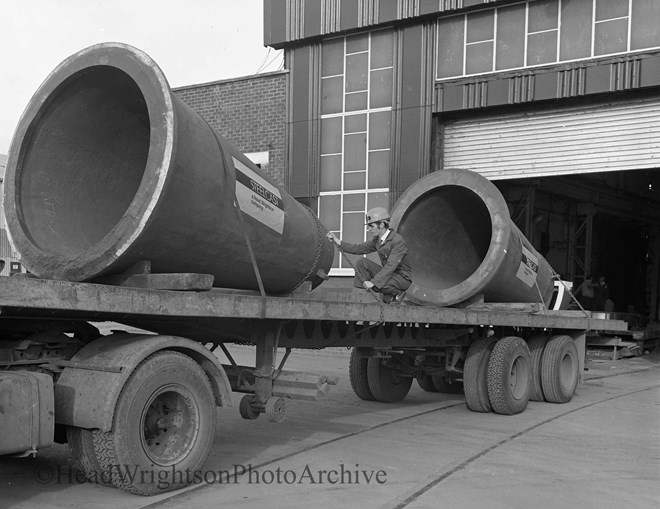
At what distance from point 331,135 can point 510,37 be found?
4.68m

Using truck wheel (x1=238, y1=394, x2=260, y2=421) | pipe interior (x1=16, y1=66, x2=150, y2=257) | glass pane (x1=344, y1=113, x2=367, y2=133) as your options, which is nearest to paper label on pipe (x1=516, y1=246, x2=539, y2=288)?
truck wheel (x1=238, y1=394, x2=260, y2=421)

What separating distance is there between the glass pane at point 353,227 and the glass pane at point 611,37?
244 inches

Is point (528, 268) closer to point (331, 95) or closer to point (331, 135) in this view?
point (331, 135)

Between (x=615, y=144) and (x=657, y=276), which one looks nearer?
(x=615, y=144)

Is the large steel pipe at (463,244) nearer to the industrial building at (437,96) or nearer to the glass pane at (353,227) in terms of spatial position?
the industrial building at (437,96)

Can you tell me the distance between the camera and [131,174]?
6230 mm

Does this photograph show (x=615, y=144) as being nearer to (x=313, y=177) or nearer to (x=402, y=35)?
(x=402, y=35)

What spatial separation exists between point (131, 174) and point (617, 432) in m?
5.96

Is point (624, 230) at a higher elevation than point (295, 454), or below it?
higher

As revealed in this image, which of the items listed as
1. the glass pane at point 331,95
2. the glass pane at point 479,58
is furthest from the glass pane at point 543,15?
the glass pane at point 331,95

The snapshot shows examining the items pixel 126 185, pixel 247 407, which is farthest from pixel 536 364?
pixel 126 185

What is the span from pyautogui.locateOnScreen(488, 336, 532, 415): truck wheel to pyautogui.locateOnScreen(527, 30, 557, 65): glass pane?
26.2 feet

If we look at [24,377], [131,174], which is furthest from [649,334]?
[24,377]

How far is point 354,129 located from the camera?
17.5m
